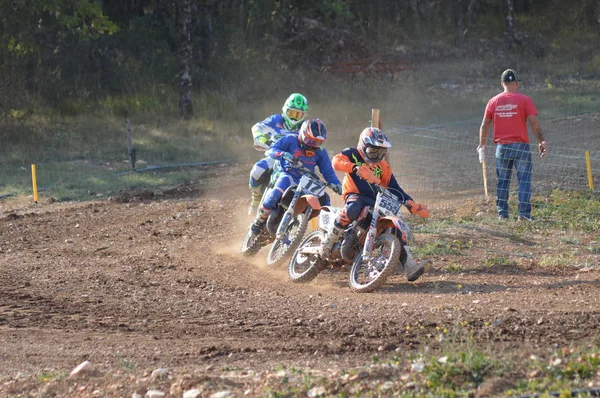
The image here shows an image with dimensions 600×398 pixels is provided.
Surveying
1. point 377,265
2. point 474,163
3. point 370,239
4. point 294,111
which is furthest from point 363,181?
point 474,163

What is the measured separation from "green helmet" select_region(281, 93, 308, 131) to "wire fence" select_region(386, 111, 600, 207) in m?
2.91

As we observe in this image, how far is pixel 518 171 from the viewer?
13203 mm

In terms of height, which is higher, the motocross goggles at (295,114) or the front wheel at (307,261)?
the motocross goggles at (295,114)

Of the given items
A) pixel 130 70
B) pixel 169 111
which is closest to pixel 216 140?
pixel 169 111

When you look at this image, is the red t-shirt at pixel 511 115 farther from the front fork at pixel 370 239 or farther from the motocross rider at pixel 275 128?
the front fork at pixel 370 239

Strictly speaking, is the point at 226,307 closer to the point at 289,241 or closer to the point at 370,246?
the point at 370,246

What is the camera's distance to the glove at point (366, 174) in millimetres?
9625

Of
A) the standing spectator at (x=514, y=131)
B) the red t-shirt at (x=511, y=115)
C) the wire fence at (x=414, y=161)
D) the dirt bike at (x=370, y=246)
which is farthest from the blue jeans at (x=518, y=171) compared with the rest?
the dirt bike at (x=370, y=246)

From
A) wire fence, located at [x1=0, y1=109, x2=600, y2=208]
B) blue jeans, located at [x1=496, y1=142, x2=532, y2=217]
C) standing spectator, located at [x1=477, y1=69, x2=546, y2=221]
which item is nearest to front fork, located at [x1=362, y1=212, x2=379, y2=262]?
standing spectator, located at [x1=477, y1=69, x2=546, y2=221]

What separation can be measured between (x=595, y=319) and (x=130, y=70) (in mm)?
24913

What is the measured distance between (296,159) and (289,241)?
102 cm

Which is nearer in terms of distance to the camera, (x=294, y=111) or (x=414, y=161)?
(x=294, y=111)

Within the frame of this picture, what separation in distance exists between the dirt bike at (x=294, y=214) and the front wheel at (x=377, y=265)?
49.4 inches

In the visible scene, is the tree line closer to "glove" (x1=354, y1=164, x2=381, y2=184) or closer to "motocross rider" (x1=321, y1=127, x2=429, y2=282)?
"motocross rider" (x1=321, y1=127, x2=429, y2=282)
